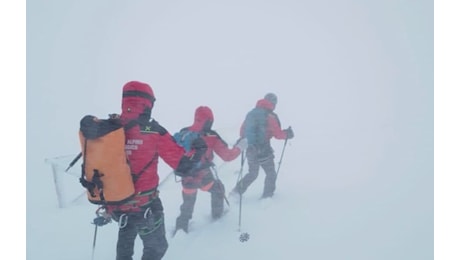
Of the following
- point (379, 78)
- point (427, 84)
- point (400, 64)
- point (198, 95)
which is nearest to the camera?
point (427, 84)

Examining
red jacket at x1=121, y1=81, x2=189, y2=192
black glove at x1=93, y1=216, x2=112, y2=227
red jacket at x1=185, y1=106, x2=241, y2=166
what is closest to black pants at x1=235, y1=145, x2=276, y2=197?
red jacket at x1=185, y1=106, x2=241, y2=166

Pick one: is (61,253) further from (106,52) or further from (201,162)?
(106,52)

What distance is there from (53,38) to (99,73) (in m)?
1.50

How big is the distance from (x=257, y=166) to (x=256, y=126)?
2.10 ft

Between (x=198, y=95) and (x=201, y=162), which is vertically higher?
(x=198, y=95)

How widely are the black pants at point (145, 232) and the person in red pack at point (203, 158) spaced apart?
86cm

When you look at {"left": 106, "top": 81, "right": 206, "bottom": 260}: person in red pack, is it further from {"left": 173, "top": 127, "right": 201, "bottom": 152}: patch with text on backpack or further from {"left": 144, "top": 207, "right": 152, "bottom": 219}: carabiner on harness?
{"left": 173, "top": 127, "right": 201, "bottom": 152}: patch with text on backpack

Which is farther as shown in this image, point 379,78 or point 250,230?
point 379,78

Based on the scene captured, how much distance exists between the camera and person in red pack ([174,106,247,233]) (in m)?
3.42

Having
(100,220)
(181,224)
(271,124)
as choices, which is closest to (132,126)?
(100,220)

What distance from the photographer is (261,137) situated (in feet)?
13.9

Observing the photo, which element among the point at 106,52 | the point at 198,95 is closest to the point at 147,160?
the point at 198,95

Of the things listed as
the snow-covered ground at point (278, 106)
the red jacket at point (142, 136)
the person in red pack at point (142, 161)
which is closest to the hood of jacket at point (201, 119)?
the person in red pack at point (142, 161)

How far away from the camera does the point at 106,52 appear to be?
9633 mm
